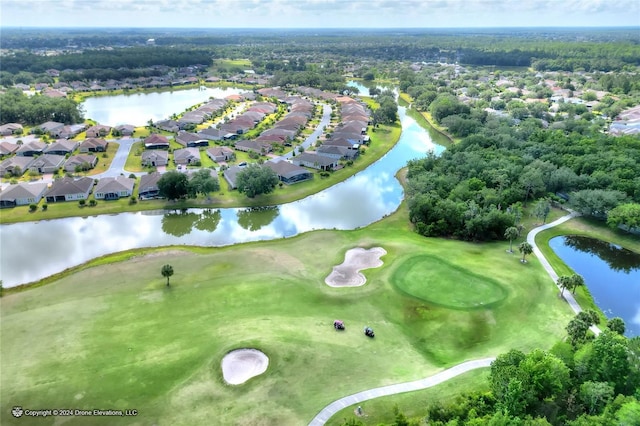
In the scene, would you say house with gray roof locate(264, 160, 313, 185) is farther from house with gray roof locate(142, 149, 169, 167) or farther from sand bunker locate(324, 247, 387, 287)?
sand bunker locate(324, 247, 387, 287)

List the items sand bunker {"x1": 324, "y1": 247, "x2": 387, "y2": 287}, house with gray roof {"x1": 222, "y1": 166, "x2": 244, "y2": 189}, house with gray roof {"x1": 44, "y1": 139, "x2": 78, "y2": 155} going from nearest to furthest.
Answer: sand bunker {"x1": 324, "y1": 247, "x2": 387, "y2": 287}, house with gray roof {"x1": 222, "y1": 166, "x2": 244, "y2": 189}, house with gray roof {"x1": 44, "y1": 139, "x2": 78, "y2": 155}

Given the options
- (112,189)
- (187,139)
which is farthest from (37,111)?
(112,189)

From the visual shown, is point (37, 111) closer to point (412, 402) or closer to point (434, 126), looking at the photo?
point (434, 126)

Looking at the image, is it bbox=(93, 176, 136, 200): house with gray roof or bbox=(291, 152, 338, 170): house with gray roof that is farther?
bbox=(291, 152, 338, 170): house with gray roof

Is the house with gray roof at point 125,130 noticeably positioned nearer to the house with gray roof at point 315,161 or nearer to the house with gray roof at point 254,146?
the house with gray roof at point 254,146

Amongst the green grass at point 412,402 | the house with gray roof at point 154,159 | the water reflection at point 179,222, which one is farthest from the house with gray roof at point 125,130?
the green grass at point 412,402

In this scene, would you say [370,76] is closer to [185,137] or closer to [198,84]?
[198,84]

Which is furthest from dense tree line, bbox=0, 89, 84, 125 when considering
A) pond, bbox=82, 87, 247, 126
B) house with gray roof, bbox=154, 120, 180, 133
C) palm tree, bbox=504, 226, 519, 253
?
palm tree, bbox=504, 226, 519, 253
